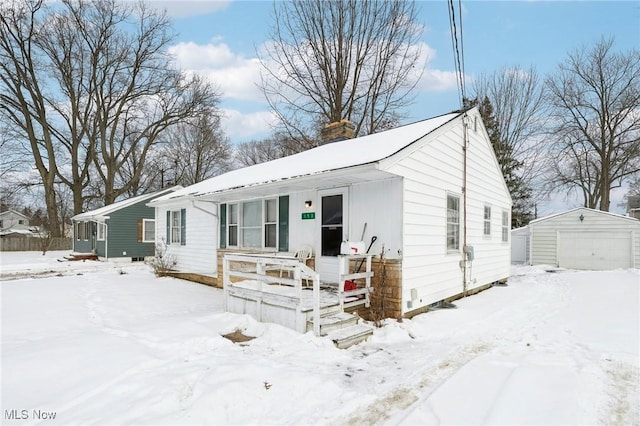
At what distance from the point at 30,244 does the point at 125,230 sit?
15.4m

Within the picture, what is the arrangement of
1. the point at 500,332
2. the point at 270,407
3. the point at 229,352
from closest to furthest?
the point at 270,407 → the point at 229,352 → the point at 500,332

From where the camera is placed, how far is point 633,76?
20500 millimetres

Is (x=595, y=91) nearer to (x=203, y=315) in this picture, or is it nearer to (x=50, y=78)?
(x=203, y=315)

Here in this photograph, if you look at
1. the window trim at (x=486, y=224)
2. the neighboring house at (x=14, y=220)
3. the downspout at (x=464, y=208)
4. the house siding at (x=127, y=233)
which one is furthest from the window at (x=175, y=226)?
the neighboring house at (x=14, y=220)

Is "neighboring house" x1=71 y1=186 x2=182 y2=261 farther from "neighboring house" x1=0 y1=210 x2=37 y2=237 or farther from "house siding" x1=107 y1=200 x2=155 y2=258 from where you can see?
"neighboring house" x1=0 y1=210 x2=37 y2=237

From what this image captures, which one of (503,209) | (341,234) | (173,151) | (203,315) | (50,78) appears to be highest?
(50,78)

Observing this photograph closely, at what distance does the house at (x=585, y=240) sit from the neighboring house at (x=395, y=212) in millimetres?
7137

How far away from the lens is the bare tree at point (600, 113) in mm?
20797

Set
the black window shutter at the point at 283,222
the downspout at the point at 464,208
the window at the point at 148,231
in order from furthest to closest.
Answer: the window at the point at 148,231
the black window shutter at the point at 283,222
the downspout at the point at 464,208

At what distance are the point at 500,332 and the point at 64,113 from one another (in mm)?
33876

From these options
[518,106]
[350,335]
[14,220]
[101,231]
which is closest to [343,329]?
[350,335]

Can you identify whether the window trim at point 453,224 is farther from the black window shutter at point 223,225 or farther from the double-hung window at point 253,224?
the black window shutter at point 223,225

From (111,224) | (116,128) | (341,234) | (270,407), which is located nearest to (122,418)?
(270,407)

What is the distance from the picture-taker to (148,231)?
2123 cm
